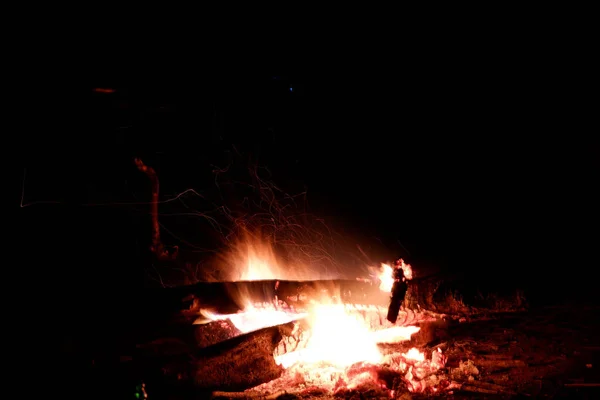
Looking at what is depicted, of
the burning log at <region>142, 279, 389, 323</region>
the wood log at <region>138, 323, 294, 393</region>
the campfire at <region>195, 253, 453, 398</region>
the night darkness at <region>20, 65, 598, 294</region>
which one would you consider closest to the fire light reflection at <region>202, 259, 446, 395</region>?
the campfire at <region>195, 253, 453, 398</region>

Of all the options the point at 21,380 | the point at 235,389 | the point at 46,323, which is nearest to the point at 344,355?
the point at 235,389

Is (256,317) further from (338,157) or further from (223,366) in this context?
(338,157)

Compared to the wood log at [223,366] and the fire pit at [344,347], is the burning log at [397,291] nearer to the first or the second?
the fire pit at [344,347]

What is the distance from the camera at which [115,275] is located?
8.54 m

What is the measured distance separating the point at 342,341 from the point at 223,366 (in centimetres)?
149

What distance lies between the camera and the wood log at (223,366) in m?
3.74

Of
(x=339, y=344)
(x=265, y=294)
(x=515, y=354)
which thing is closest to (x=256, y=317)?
(x=265, y=294)

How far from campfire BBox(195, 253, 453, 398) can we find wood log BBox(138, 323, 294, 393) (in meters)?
0.10

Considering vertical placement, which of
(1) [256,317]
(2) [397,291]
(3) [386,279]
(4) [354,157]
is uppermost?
(4) [354,157]

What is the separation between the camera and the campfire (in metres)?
3.88

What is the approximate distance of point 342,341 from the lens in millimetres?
4781

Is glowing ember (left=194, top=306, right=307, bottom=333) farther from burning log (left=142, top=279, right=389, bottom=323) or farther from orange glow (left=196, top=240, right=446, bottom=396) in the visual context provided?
burning log (left=142, top=279, right=389, bottom=323)

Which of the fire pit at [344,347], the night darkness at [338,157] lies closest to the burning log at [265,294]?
the fire pit at [344,347]

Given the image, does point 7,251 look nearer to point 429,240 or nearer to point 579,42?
point 429,240
